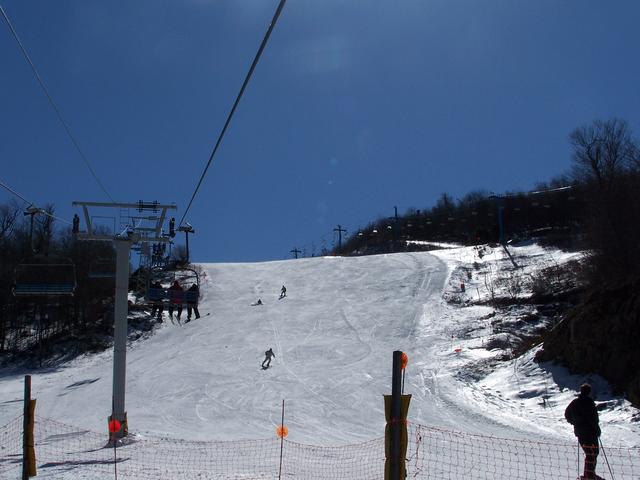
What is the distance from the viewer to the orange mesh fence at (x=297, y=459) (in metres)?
11.1

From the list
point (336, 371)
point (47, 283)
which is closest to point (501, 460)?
point (336, 371)

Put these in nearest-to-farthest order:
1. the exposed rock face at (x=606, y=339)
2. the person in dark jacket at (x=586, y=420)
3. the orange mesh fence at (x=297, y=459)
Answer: the person in dark jacket at (x=586, y=420) → the orange mesh fence at (x=297, y=459) → the exposed rock face at (x=606, y=339)

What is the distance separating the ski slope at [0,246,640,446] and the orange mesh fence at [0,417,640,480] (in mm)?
1603

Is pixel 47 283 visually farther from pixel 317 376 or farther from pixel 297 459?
pixel 317 376

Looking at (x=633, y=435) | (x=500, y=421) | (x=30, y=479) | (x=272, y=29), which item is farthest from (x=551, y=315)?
(x=272, y=29)

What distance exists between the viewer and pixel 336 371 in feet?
81.6

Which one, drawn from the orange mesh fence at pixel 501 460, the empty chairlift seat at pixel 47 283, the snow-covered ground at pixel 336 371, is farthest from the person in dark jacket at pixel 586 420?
the empty chairlift seat at pixel 47 283

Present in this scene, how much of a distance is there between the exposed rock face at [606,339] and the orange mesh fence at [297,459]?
4.16m

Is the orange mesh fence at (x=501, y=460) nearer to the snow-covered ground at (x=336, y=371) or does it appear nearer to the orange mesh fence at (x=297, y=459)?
the orange mesh fence at (x=297, y=459)

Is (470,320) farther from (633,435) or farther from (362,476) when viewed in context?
(362,476)

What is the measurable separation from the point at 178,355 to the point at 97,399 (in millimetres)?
6480

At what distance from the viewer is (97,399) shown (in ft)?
75.5

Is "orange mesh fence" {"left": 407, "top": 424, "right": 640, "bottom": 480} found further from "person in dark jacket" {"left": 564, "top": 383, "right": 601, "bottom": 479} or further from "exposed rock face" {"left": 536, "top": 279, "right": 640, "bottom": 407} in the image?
"exposed rock face" {"left": 536, "top": 279, "right": 640, "bottom": 407}

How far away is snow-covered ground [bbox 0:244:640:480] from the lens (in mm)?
17938
